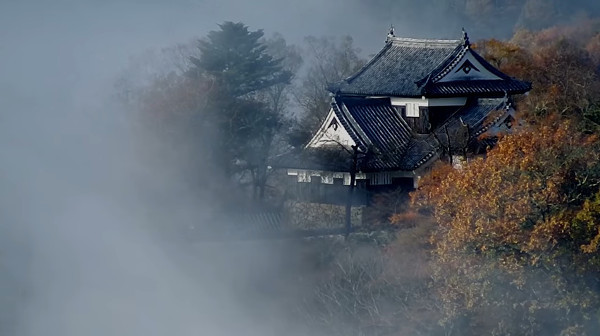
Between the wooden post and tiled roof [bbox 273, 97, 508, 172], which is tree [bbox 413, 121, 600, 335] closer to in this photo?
the wooden post

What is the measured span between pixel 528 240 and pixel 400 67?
6759 millimetres

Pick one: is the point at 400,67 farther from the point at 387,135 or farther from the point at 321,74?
the point at 321,74

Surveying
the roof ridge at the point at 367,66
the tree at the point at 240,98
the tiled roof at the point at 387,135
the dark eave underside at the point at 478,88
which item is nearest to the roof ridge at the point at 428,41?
the roof ridge at the point at 367,66

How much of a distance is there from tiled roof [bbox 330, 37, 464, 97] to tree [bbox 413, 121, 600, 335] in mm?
4844

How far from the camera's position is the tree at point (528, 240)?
1036 cm

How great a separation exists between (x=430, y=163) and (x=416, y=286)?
3.51 meters

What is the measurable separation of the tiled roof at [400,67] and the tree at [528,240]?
4844 mm

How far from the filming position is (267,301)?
36.3ft

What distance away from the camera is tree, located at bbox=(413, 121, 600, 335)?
10.4 meters

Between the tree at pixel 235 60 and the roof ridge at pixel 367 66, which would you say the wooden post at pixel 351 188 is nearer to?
the roof ridge at pixel 367 66

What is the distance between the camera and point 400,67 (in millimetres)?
16578

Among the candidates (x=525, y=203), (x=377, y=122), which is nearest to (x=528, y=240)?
(x=525, y=203)

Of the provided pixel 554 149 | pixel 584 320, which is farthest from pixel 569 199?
pixel 584 320

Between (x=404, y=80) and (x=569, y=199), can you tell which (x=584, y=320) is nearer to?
(x=569, y=199)
